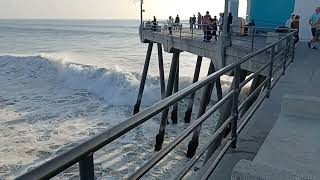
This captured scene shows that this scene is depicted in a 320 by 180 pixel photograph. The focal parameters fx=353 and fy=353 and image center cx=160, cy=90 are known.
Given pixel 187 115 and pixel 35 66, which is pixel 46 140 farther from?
pixel 35 66

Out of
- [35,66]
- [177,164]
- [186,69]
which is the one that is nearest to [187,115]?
[177,164]

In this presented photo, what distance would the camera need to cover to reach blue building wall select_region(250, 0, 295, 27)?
1838 centimetres

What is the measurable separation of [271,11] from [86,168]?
18.9 meters

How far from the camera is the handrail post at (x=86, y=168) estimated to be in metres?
1.39

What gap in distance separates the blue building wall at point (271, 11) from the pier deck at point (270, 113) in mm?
9146

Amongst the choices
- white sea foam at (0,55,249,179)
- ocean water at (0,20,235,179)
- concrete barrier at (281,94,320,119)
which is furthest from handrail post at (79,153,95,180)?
concrete barrier at (281,94,320,119)

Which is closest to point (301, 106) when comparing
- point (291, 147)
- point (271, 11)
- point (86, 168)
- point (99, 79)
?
point (291, 147)

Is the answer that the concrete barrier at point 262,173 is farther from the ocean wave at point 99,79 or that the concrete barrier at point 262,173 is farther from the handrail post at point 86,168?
the ocean wave at point 99,79

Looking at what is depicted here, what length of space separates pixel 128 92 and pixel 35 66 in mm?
18562

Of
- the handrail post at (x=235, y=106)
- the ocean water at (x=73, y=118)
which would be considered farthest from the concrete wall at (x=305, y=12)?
the handrail post at (x=235, y=106)

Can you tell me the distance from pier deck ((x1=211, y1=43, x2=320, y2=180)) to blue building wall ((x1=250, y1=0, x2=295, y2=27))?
915cm

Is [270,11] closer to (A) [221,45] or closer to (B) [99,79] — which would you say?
(A) [221,45]

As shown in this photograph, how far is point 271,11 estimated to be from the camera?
18.7 metres

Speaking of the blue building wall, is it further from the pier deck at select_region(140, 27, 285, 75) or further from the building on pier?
the pier deck at select_region(140, 27, 285, 75)
